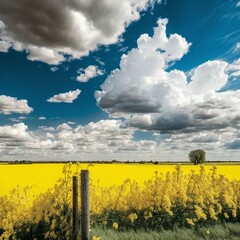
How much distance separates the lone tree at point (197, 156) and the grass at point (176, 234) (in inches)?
3217

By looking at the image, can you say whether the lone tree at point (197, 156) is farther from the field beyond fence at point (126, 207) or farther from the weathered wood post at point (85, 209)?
the weathered wood post at point (85, 209)

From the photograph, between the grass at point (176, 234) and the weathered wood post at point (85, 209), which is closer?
the weathered wood post at point (85, 209)

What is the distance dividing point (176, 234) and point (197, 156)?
273 ft

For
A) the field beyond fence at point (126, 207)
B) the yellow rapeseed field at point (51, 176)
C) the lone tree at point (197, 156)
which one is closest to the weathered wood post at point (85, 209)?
the field beyond fence at point (126, 207)

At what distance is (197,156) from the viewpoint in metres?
90.0

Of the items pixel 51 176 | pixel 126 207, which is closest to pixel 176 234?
pixel 126 207

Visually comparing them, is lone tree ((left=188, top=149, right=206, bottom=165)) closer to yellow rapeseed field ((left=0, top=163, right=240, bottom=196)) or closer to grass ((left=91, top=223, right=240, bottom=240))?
yellow rapeseed field ((left=0, top=163, right=240, bottom=196))

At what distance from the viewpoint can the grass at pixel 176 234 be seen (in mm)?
8719

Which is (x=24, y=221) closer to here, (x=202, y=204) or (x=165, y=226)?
(x=165, y=226)

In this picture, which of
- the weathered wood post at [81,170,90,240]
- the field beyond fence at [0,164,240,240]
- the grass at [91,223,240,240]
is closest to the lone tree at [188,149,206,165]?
the field beyond fence at [0,164,240,240]

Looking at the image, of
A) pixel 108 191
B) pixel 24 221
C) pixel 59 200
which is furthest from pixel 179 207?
pixel 24 221

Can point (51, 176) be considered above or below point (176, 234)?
above

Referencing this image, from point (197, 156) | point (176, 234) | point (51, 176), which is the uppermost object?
point (197, 156)

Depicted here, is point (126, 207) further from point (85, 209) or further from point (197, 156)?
point (197, 156)
